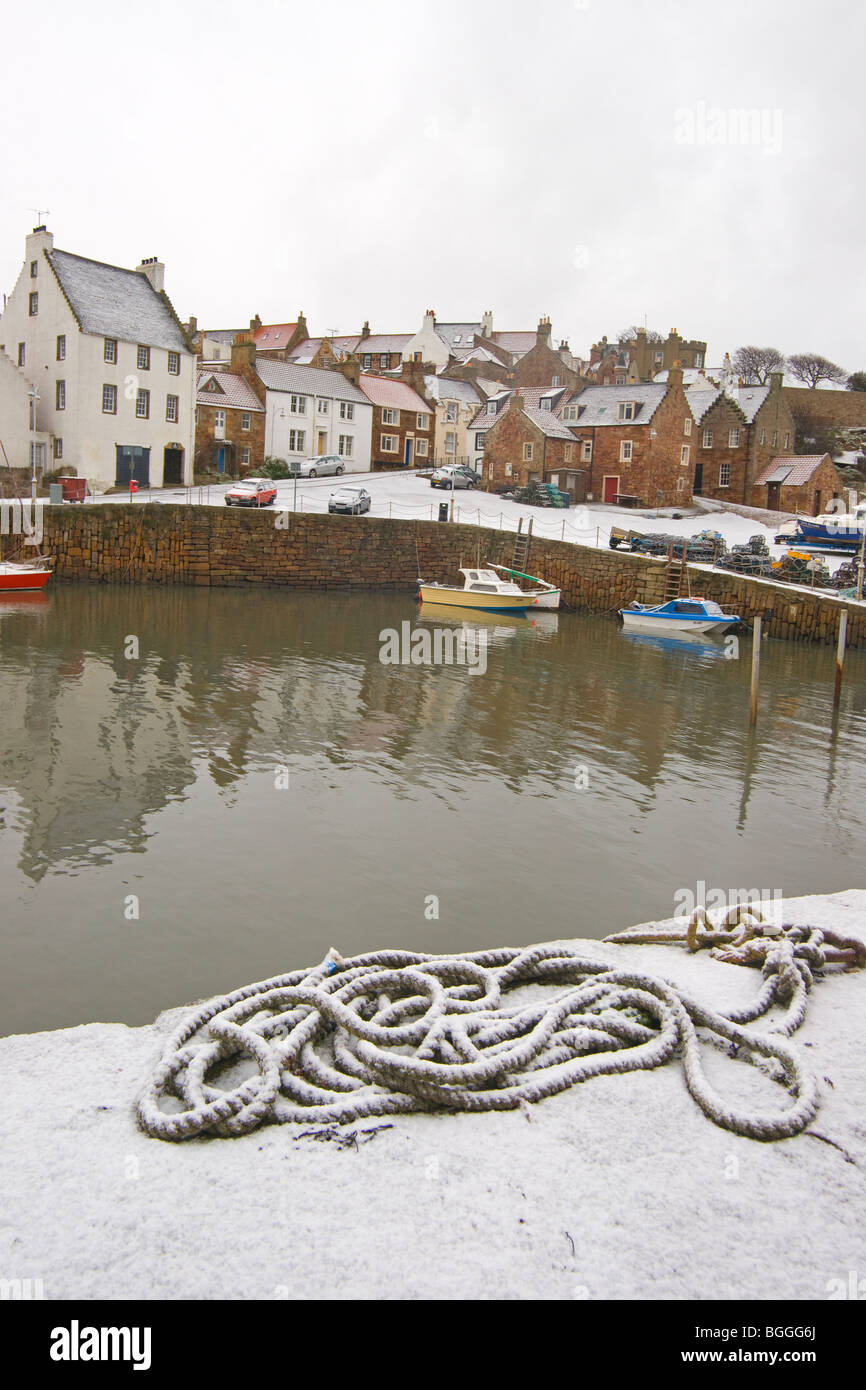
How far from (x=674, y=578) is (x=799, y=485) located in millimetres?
25594

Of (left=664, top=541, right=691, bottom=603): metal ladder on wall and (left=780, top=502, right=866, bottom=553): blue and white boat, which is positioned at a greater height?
(left=780, top=502, right=866, bottom=553): blue and white boat

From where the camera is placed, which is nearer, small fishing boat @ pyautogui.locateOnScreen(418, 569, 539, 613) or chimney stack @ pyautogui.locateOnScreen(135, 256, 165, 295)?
small fishing boat @ pyautogui.locateOnScreen(418, 569, 539, 613)

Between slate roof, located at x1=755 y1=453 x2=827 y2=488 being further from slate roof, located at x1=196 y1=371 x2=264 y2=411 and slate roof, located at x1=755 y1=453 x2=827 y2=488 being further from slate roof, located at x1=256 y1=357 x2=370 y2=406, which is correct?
slate roof, located at x1=196 y1=371 x2=264 y2=411

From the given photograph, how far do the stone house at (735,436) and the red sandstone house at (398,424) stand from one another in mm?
17374

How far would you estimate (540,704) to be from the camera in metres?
21.0

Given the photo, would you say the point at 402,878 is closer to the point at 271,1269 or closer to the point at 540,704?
the point at 271,1269

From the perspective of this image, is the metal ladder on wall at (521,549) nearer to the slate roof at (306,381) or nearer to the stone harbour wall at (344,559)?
the stone harbour wall at (344,559)

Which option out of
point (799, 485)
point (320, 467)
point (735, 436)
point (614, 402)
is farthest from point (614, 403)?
point (320, 467)

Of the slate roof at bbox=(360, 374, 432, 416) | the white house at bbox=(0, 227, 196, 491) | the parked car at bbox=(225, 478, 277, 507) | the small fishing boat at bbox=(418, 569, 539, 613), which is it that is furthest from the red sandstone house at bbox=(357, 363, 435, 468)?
the small fishing boat at bbox=(418, 569, 539, 613)

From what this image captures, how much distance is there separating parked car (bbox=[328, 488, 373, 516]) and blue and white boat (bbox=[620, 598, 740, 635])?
46.4 ft

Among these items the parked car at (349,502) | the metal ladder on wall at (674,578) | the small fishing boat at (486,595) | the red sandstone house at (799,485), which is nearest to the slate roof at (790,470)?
the red sandstone house at (799,485)

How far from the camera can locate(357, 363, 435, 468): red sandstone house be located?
64.6 meters

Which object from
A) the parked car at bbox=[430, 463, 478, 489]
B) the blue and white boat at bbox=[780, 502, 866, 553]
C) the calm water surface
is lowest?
the calm water surface
